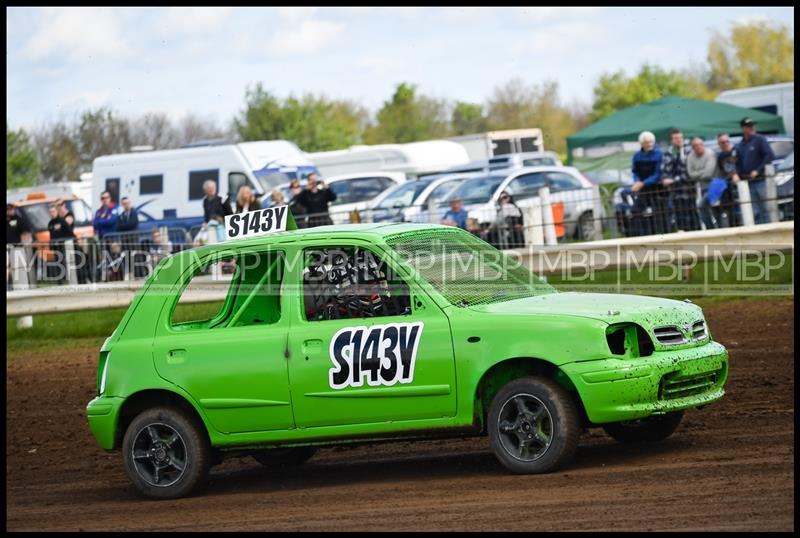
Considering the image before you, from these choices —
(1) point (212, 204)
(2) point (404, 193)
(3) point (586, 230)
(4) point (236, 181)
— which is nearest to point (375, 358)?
(3) point (586, 230)

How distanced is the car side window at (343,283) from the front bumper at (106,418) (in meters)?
1.47

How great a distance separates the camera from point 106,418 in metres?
8.79

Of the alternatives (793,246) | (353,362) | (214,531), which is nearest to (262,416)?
(353,362)

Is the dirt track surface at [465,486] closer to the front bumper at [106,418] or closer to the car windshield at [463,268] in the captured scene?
the front bumper at [106,418]

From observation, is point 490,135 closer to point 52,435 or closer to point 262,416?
point 52,435

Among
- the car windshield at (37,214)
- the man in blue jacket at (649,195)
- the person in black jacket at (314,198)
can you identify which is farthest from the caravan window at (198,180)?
the man in blue jacket at (649,195)

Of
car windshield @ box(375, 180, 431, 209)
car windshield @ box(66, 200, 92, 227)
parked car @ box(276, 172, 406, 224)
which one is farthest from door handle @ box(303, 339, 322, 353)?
car windshield @ box(66, 200, 92, 227)

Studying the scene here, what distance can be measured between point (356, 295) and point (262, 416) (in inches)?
38.8

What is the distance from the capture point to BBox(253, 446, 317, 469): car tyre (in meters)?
9.68

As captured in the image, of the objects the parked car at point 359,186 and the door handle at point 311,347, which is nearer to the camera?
the door handle at point 311,347

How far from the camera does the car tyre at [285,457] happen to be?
9680 millimetres

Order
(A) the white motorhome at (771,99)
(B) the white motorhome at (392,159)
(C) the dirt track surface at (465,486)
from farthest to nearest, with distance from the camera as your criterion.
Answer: (B) the white motorhome at (392,159), (A) the white motorhome at (771,99), (C) the dirt track surface at (465,486)

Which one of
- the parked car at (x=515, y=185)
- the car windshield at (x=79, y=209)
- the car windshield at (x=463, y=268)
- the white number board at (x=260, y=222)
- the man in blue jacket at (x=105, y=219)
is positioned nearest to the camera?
the car windshield at (x=463, y=268)

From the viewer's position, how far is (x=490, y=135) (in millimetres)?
40344
